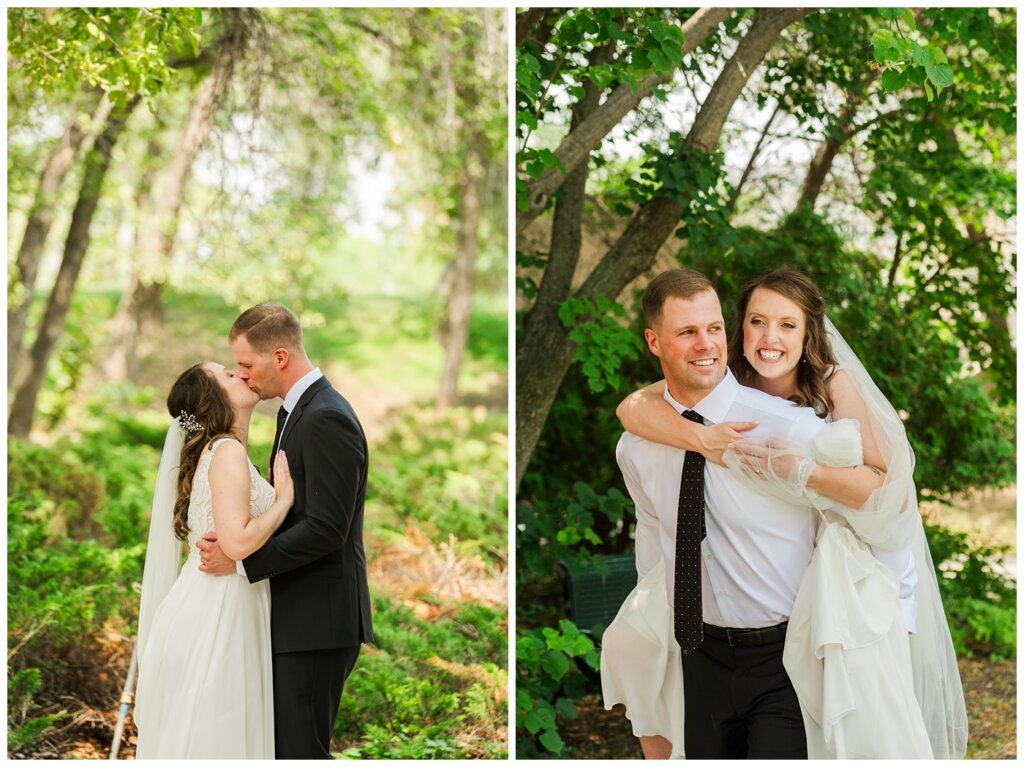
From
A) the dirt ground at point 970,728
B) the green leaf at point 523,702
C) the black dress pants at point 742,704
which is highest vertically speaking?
the black dress pants at point 742,704

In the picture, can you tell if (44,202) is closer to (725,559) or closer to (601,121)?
(601,121)

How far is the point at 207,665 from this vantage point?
280 centimetres

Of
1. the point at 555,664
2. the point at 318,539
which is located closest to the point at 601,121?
the point at 318,539

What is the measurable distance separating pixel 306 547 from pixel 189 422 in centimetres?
52

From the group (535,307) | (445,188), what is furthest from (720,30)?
(445,188)

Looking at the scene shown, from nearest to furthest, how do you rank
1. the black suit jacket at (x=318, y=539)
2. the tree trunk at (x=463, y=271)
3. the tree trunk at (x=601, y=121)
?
1. the black suit jacket at (x=318, y=539)
2. the tree trunk at (x=601, y=121)
3. the tree trunk at (x=463, y=271)


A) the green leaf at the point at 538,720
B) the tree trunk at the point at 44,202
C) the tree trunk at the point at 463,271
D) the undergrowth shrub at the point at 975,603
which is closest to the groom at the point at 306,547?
the green leaf at the point at 538,720

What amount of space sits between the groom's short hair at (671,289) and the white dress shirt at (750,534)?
0.81 ft

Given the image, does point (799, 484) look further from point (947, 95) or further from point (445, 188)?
point (445, 188)

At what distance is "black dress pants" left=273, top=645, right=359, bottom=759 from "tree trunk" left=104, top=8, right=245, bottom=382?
3231mm

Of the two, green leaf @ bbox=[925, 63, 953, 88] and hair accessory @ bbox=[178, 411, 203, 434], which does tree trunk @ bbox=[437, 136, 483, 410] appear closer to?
green leaf @ bbox=[925, 63, 953, 88]

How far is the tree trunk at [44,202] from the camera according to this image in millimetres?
6973

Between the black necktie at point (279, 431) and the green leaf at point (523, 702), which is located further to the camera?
the green leaf at point (523, 702)

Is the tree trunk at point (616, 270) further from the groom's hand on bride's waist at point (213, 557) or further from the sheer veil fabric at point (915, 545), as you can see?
the groom's hand on bride's waist at point (213, 557)
